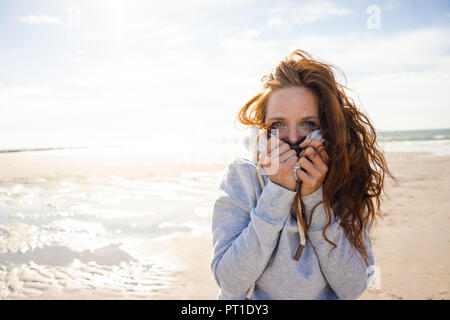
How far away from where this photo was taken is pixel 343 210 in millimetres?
2045

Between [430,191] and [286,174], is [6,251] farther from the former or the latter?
[430,191]

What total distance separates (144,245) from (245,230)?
5.30m

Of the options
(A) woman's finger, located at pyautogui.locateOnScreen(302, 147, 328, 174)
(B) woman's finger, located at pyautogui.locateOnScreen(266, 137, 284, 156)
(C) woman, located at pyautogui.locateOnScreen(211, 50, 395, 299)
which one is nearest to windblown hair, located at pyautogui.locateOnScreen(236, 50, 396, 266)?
(C) woman, located at pyautogui.locateOnScreen(211, 50, 395, 299)

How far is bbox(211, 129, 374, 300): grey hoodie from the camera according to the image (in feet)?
5.74

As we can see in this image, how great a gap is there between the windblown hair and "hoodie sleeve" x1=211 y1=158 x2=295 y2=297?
0.20m

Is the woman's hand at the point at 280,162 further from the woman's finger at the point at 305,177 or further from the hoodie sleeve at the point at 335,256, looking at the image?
the hoodie sleeve at the point at 335,256

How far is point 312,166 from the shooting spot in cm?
179

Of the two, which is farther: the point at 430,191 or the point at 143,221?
the point at 430,191

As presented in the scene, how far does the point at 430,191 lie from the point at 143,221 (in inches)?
384

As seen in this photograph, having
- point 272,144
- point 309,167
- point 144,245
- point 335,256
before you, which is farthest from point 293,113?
point 144,245

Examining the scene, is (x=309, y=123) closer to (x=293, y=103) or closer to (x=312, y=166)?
(x=293, y=103)

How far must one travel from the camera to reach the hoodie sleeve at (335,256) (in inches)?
72.6

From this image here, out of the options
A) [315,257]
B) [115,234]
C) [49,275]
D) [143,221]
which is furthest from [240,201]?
[143,221]
